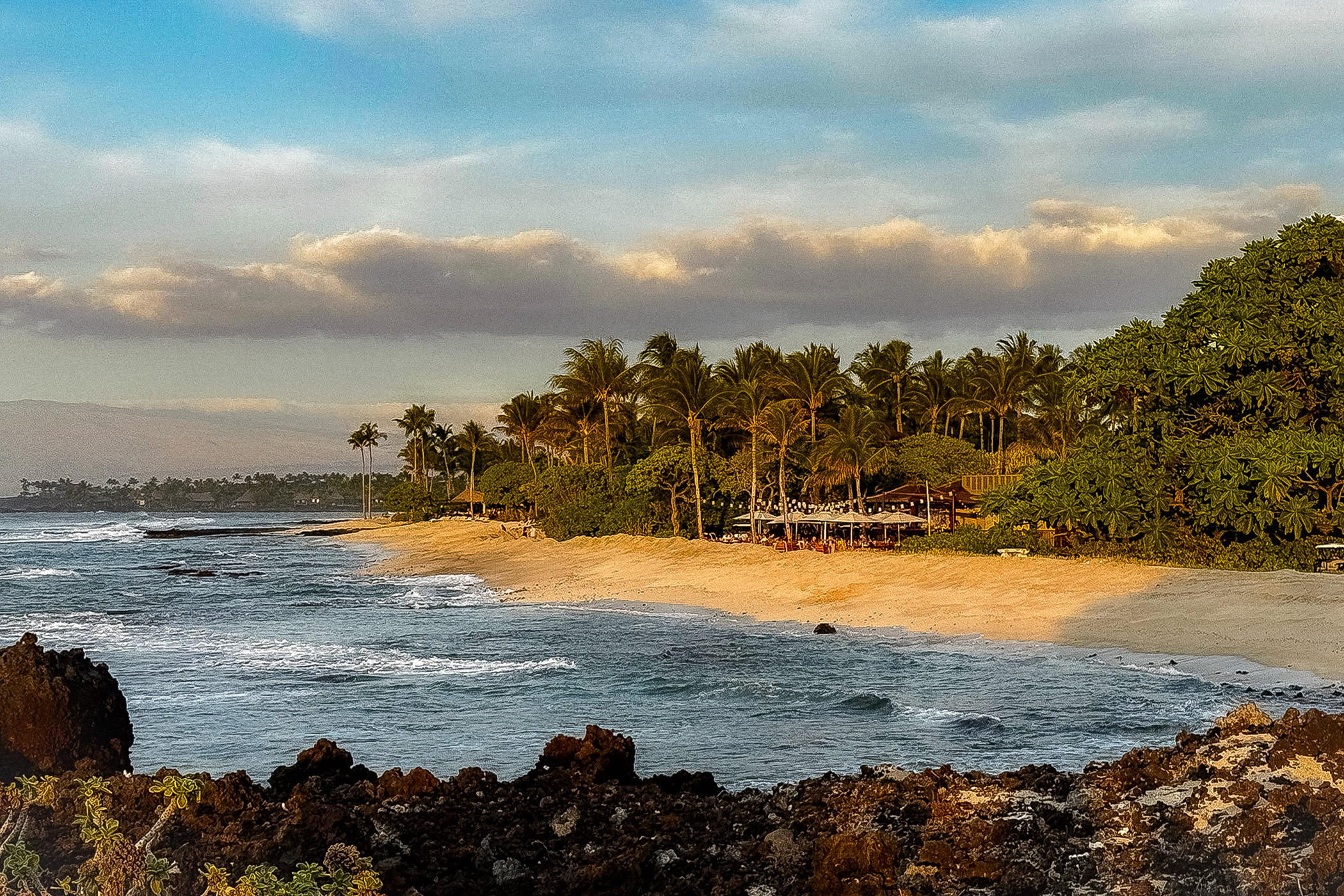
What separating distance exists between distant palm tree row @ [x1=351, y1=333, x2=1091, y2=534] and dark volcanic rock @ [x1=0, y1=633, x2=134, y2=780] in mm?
31536

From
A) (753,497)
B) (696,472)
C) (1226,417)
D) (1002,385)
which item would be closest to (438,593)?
(696,472)

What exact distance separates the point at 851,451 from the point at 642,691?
3690 cm

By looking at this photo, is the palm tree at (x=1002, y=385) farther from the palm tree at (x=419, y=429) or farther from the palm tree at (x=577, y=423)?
the palm tree at (x=419, y=429)

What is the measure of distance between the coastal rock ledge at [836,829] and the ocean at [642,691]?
4.23 m

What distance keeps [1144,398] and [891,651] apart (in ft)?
50.7

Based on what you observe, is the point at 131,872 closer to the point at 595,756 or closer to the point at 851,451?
the point at 595,756

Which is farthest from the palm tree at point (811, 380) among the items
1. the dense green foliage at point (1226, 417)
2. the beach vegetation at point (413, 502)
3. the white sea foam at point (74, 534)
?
the beach vegetation at point (413, 502)

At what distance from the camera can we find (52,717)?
9180 mm

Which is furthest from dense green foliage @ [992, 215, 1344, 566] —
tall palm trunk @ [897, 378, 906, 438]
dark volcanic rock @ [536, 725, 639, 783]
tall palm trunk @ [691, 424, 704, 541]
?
tall palm trunk @ [897, 378, 906, 438]

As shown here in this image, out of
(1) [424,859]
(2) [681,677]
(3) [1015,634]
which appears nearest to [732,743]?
(2) [681,677]

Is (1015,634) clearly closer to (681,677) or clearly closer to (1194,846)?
(681,677)

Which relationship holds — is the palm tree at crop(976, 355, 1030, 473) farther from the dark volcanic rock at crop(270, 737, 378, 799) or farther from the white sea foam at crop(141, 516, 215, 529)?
the white sea foam at crop(141, 516, 215, 529)

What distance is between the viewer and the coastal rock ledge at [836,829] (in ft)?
23.0

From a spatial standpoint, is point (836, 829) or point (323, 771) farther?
point (323, 771)
